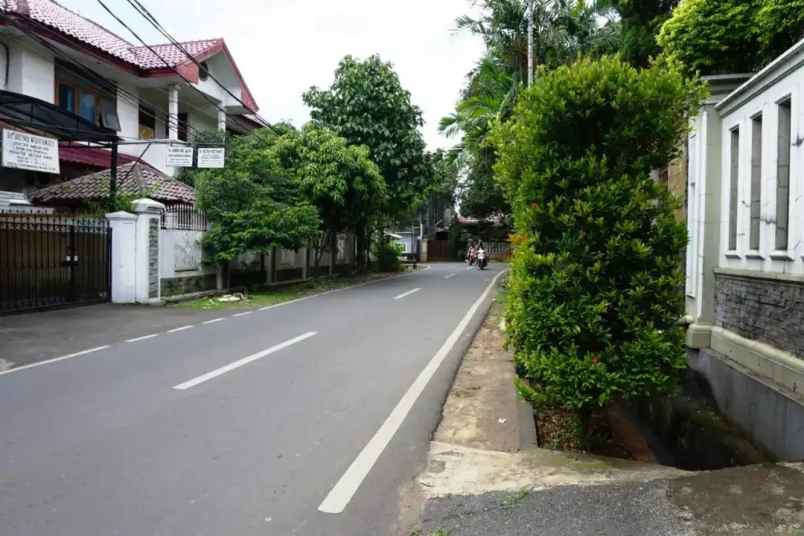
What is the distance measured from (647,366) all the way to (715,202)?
12.9 feet

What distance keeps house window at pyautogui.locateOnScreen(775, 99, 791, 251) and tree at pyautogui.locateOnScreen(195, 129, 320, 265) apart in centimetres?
1296

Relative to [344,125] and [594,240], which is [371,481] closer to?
[594,240]

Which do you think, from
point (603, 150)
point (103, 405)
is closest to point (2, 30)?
point (103, 405)

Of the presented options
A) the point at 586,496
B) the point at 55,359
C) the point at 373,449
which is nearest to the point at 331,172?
the point at 55,359

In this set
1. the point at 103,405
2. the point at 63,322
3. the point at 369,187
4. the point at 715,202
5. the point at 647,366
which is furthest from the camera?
the point at 369,187

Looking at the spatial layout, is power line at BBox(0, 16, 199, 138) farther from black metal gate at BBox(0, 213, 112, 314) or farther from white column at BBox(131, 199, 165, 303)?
black metal gate at BBox(0, 213, 112, 314)

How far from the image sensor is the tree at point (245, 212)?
16609 millimetres

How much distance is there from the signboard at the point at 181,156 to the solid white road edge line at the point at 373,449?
10.7m

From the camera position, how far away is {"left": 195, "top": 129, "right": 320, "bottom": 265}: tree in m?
16.6

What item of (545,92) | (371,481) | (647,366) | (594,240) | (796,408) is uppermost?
(545,92)

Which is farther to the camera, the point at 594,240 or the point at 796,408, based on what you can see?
the point at 796,408

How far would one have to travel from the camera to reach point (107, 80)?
19.6 m

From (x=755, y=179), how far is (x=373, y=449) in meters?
4.84

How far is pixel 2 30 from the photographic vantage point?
16.0 meters
